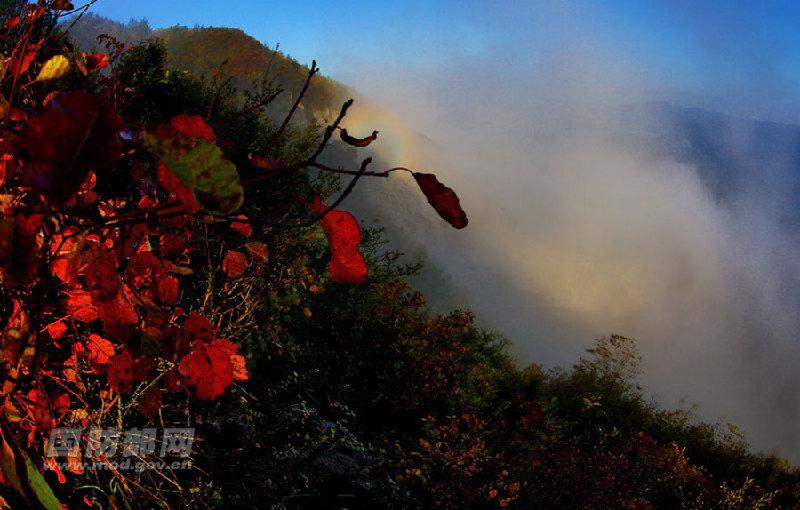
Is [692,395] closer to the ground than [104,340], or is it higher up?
higher up

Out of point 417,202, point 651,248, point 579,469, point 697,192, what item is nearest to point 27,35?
point 579,469

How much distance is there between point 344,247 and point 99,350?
614 millimetres

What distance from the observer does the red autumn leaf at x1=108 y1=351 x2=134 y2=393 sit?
0.82 meters

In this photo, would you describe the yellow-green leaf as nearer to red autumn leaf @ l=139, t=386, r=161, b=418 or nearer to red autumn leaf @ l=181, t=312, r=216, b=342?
red autumn leaf @ l=181, t=312, r=216, b=342

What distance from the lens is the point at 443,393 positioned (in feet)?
14.1

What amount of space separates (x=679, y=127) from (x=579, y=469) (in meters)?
50.9

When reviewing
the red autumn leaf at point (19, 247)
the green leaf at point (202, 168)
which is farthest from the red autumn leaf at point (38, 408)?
the green leaf at point (202, 168)

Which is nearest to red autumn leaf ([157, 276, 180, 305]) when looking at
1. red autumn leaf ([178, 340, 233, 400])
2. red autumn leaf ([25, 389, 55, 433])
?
red autumn leaf ([178, 340, 233, 400])

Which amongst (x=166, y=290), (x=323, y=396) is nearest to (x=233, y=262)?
(x=166, y=290)

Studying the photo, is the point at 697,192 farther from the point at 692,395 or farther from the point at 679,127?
the point at 692,395

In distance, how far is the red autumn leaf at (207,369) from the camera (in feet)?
2.93

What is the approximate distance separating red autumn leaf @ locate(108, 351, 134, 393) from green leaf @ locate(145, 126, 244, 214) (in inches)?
26.9

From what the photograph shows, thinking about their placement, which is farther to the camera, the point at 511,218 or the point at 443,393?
the point at 511,218

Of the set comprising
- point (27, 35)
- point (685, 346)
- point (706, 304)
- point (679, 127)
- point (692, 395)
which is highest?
point (679, 127)
